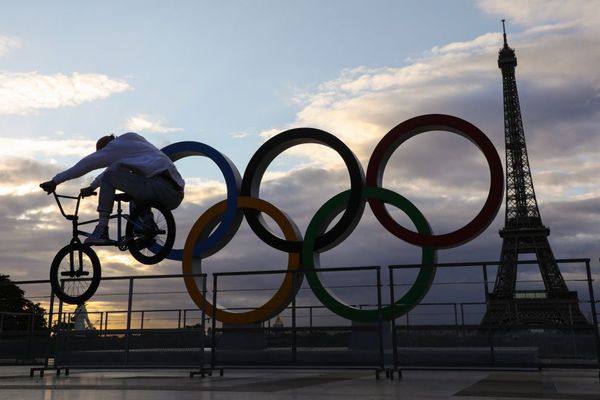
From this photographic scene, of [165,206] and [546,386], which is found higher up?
[165,206]

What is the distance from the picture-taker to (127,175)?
8031mm

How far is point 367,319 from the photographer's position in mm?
14406

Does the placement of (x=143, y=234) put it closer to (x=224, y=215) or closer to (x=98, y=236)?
(x=98, y=236)

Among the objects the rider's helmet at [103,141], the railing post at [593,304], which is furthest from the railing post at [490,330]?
the rider's helmet at [103,141]

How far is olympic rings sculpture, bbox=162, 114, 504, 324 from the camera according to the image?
1441 cm

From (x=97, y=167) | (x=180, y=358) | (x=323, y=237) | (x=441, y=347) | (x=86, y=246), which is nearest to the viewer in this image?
(x=97, y=167)

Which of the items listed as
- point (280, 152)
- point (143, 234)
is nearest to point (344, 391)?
point (143, 234)

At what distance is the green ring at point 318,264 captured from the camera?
14.1 meters

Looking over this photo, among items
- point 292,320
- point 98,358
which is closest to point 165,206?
point 292,320

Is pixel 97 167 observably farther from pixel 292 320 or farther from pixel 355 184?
pixel 355 184

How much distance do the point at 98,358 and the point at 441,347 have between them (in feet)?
23.4

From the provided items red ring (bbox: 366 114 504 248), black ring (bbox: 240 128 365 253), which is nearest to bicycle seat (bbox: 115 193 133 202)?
black ring (bbox: 240 128 365 253)

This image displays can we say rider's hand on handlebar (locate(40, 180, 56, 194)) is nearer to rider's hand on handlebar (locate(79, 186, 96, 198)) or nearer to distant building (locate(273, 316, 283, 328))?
rider's hand on handlebar (locate(79, 186, 96, 198))

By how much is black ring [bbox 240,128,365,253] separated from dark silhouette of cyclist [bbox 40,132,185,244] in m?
7.66
